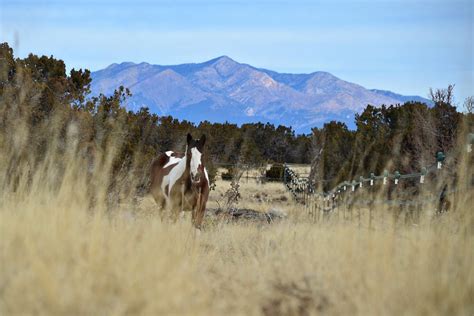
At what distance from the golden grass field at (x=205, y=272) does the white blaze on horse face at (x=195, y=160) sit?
13.0 ft

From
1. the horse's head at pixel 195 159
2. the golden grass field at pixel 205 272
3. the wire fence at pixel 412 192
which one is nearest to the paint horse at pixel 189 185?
the horse's head at pixel 195 159

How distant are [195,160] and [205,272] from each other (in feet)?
16.0

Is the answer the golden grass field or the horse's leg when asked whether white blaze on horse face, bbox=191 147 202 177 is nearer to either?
the horse's leg

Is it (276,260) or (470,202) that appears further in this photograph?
(470,202)

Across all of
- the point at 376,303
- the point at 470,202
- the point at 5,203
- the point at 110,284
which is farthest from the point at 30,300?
the point at 470,202

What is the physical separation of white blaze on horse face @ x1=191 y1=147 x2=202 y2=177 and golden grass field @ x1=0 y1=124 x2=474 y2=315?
3.95m

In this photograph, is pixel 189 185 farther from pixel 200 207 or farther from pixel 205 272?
pixel 205 272

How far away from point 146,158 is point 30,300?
53.6 feet

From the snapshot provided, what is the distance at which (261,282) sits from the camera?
508cm

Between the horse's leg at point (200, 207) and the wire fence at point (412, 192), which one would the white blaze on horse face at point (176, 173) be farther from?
the wire fence at point (412, 192)

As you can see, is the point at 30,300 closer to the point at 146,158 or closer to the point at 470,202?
the point at 470,202

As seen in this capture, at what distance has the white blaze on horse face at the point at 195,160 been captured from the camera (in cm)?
1045

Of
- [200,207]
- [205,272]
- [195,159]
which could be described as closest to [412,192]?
[200,207]

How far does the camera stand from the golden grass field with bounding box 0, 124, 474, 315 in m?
4.19
